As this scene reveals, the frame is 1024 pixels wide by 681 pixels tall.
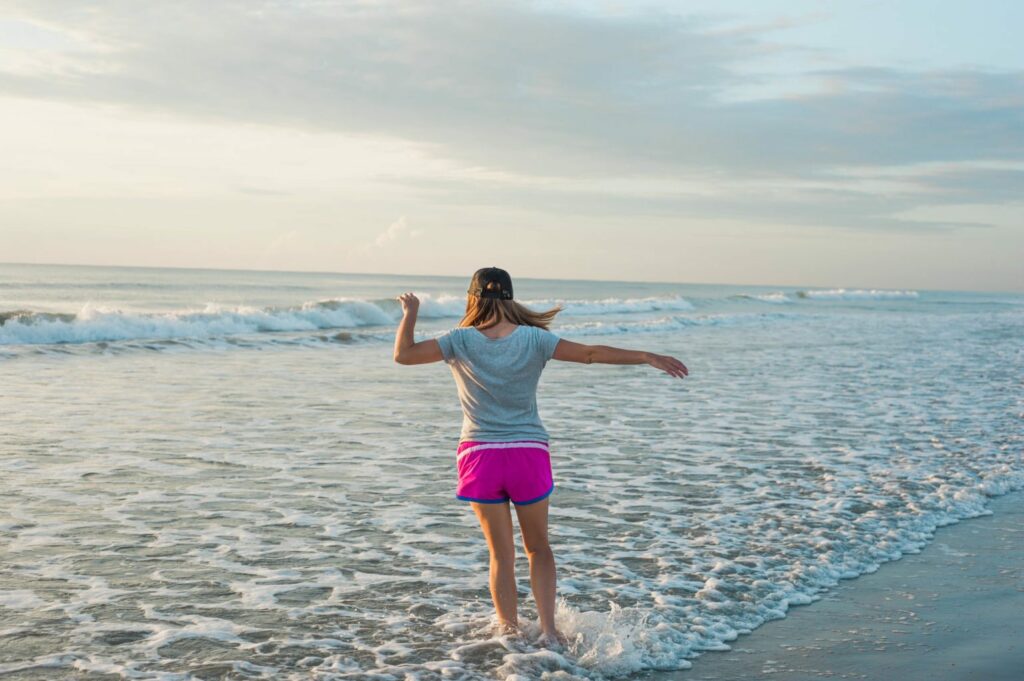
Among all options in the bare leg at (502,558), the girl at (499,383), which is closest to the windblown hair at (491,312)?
the girl at (499,383)

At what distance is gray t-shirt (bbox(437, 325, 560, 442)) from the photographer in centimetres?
459

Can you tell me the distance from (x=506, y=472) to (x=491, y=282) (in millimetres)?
927

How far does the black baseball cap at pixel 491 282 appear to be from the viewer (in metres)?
4.60

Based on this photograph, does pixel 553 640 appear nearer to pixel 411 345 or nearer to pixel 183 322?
pixel 411 345

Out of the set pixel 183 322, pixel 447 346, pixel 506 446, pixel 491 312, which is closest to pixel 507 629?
pixel 506 446

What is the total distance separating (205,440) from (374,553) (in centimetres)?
463

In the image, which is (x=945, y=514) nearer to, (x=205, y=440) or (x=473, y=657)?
(x=473, y=657)

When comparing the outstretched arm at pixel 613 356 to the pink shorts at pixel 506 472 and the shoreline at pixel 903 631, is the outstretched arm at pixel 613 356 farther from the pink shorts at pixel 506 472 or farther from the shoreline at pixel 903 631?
the shoreline at pixel 903 631

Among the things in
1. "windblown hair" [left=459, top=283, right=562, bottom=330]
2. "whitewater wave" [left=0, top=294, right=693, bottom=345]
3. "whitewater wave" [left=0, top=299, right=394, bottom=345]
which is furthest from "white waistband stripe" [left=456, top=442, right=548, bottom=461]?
"whitewater wave" [left=0, top=299, right=394, bottom=345]

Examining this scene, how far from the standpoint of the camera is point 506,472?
4.63 meters

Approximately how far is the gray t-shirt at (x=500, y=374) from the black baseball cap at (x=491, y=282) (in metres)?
0.18

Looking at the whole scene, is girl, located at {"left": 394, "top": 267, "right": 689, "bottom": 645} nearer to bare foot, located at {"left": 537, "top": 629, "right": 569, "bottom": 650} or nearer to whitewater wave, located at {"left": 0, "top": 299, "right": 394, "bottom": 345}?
bare foot, located at {"left": 537, "top": 629, "right": 569, "bottom": 650}

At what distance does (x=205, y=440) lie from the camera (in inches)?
408

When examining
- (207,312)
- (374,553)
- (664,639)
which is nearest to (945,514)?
(664,639)
